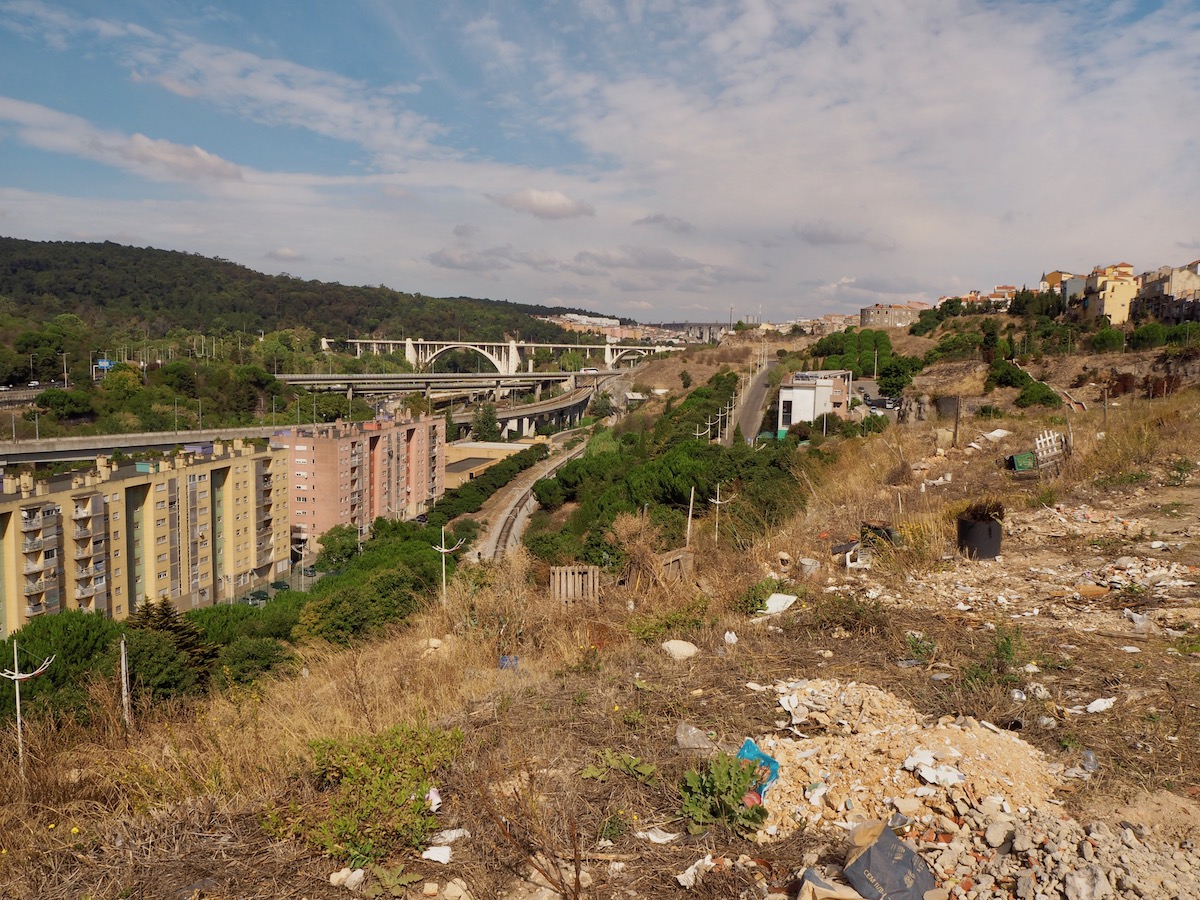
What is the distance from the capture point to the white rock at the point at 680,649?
182 inches

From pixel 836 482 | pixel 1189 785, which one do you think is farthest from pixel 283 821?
pixel 836 482

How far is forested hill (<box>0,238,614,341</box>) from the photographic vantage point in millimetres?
71250

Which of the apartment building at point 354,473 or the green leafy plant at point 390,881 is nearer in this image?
the green leafy plant at point 390,881

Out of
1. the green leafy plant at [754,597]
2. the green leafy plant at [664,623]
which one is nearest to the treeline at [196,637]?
the green leafy plant at [664,623]

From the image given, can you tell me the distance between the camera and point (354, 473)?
3002cm

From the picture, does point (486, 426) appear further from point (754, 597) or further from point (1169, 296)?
point (754, 597)

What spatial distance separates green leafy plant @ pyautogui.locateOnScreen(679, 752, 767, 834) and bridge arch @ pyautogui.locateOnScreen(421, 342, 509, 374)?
7693cm

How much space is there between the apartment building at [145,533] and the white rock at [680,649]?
658 inches

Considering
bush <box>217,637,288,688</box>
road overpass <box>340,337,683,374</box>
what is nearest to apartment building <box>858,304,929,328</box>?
road overpass <box>340,337,683,374</box>

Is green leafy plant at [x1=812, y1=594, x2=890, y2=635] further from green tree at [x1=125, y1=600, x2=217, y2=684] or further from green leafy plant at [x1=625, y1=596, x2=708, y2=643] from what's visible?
green tree at [x1=125, y1=600, x2=217, y2=684]

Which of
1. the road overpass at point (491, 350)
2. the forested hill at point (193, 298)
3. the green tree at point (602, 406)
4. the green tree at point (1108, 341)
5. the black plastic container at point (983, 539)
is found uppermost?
the forested hill at point (193, 298)

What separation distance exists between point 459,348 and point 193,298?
92.1 ft

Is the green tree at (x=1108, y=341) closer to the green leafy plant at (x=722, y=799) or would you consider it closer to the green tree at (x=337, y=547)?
the green tree at (x=337, y=547)

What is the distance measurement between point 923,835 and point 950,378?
27.3 m
